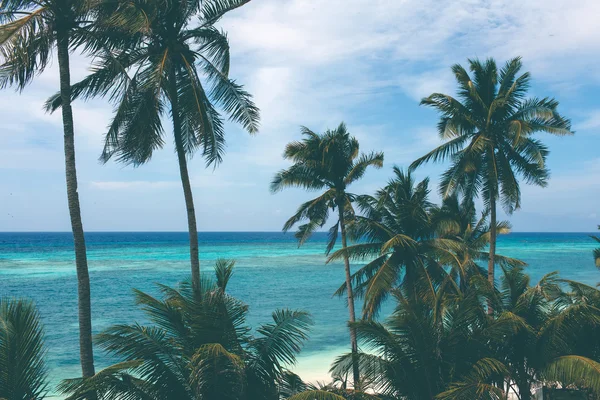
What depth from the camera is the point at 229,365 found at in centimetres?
866

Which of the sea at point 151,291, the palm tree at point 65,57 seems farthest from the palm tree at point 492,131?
the palm tree at point 65,57

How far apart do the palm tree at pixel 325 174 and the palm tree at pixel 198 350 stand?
381 inches

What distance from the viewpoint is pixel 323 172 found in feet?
63.1

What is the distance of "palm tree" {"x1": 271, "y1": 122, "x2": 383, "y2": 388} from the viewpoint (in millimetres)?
19198

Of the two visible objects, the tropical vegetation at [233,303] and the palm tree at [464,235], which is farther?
the palm tree at [464,235]

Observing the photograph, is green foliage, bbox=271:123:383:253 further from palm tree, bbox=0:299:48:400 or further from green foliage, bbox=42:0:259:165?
palm tree, bbox=0:299:48:400

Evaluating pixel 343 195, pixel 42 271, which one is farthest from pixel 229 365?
pixel 42 271

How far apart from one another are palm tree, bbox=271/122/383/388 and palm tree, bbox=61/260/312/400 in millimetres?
9675

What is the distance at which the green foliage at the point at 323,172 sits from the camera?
19203 mm

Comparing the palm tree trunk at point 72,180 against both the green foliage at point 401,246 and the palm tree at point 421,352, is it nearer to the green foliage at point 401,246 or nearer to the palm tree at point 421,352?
the palm tree at point 421,352

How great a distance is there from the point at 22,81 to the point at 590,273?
78157 mm

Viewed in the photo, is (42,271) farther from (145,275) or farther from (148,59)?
(148,59)

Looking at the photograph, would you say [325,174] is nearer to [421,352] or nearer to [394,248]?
[394,248]

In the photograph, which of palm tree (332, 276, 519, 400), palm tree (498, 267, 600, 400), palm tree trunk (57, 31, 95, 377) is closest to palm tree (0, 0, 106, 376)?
palm tree trunk (57, 31, 95, 377)
